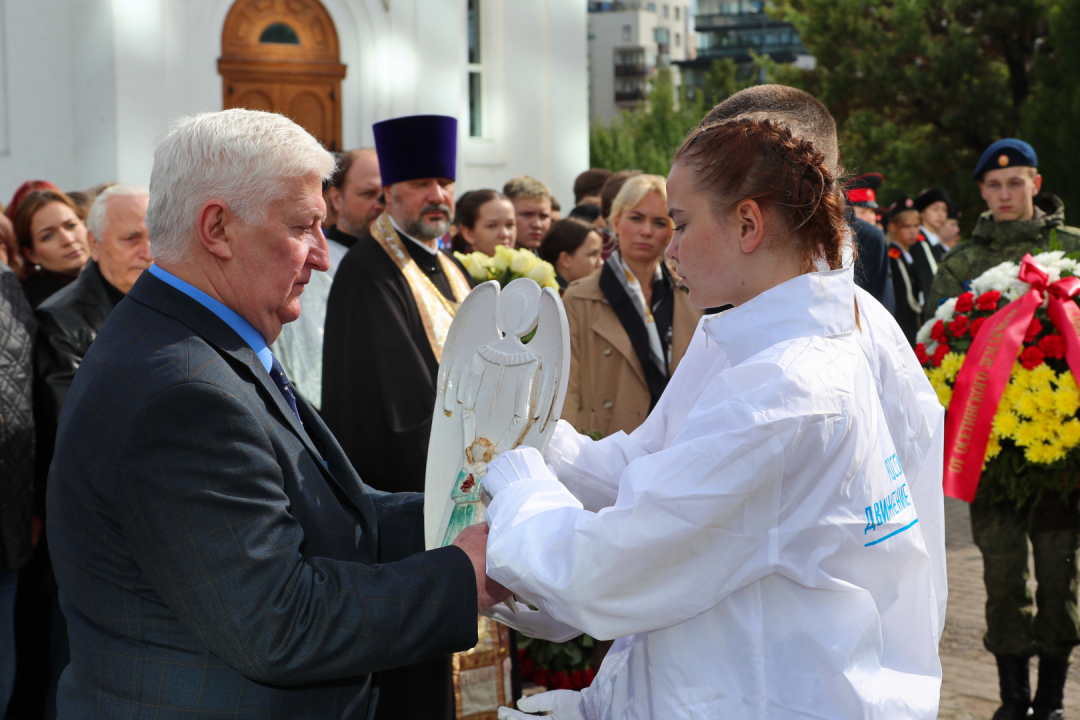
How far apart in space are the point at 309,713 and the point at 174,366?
26.3 inches

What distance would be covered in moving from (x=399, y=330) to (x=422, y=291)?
Result: 0.28 m

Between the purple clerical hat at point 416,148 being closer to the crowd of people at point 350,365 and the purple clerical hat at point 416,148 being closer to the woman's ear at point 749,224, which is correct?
the crowd of people at point 350,365

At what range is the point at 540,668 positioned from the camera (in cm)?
457

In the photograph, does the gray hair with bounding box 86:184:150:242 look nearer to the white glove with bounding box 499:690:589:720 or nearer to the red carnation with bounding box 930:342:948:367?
the white glove with bounding box 499:690:589:720

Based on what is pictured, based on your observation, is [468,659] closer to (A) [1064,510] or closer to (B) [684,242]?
(B) [684,242]

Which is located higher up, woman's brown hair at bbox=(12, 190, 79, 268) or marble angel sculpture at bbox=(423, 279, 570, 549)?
woman's brown hair at bbox=(12, 190, 79, 268)

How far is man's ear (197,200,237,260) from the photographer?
182cm

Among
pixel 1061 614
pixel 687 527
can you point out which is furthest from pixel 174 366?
pixel 1061 614

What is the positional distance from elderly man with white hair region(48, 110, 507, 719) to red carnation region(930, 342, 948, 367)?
3347 mm

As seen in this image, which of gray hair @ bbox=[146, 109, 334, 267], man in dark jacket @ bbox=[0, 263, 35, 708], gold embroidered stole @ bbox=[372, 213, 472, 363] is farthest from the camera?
gold embroidered stole @ bbox=[372, 213, 472, 363]

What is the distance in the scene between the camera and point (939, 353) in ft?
15.5

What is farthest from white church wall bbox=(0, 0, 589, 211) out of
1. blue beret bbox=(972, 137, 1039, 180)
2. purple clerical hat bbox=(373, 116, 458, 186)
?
blue beret bbox=(972, 137, 1039, 180)

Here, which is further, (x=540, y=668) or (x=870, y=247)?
A: (x=870, y=247)

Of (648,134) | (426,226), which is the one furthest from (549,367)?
(648,134)
